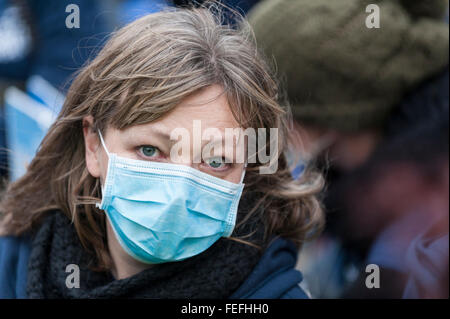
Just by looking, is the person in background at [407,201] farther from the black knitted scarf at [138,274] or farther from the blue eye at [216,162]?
the blue eye at [216,162]

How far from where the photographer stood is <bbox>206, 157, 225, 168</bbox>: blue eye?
5.76ft

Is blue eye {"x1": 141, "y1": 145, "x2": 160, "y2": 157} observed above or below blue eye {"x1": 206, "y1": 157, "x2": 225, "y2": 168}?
above

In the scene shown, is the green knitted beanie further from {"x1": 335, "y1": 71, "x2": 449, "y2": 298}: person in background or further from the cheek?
the cheek

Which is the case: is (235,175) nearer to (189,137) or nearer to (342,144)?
(189,137)

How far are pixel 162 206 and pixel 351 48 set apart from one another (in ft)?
5.17

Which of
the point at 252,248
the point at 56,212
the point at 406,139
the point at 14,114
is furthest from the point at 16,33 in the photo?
the point at 406,139

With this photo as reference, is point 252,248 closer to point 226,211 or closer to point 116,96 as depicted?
point 226,211

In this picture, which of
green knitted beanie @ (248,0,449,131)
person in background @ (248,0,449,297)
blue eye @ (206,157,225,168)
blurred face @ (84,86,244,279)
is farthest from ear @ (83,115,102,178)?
green knitted beanie @ (248,0,449,131)

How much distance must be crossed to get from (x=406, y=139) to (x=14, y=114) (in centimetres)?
252

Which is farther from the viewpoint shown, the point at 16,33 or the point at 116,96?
the point at 16,33

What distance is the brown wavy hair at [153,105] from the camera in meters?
1.73

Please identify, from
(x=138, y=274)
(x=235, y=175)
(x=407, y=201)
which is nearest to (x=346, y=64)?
(x=407, y=201)

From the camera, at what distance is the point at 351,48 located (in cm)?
270

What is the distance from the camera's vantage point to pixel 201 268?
1.92 meters
